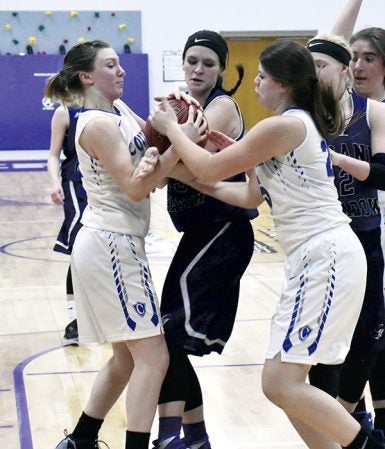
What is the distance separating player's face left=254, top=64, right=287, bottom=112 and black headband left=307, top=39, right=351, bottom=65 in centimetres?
38

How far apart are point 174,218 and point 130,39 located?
14792 millimetres

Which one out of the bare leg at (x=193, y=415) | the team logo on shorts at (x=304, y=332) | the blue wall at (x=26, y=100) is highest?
the team logo on shorts at (x=304, y=332)

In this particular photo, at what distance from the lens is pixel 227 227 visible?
139 inches

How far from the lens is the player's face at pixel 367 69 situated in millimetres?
3676

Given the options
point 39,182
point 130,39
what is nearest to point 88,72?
point 39,182

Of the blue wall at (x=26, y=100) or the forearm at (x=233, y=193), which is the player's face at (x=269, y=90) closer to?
the forearm at (x=233, y=193)

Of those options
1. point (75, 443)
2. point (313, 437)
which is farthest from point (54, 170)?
point (313, 437)

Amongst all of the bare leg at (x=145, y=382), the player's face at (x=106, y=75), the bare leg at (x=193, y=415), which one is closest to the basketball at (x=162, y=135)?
the player's face at (x=106, y=75)

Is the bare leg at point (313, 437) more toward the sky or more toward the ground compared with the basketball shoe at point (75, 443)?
more toward the sky

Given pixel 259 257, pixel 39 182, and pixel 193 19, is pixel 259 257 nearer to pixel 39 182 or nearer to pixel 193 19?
pixel 39 182

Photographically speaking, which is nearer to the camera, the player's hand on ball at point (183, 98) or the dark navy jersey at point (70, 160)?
the player's hand on ball at point (183, 98)

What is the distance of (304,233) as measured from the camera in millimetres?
3049

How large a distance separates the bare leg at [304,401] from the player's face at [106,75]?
1.23 meters

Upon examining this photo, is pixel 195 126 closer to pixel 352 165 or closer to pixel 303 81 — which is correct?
pixel 303 81
